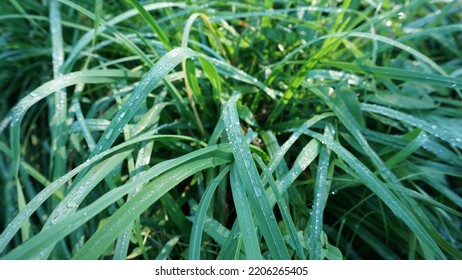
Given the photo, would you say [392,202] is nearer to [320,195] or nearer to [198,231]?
[320,195]

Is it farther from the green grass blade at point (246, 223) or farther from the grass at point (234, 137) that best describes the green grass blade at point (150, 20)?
the green grass blade at point (246, 223)

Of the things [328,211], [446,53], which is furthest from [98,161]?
[446,53]

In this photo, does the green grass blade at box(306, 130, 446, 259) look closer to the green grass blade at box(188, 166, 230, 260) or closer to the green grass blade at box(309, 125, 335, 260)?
the green grass blade at box(309, 125, 335, 260)

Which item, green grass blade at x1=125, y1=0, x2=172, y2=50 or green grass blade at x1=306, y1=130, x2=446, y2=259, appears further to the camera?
green grass blade at x1=125, y1=0, x2=172, y2=50

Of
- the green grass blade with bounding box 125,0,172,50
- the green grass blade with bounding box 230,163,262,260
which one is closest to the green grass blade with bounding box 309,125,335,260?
the green grass blade with bounding box 230,163,262,260

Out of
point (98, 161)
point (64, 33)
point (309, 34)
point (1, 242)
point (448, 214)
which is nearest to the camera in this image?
point (1, 242)

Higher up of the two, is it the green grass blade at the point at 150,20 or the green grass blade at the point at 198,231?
the green grass blade at the point at 150,20

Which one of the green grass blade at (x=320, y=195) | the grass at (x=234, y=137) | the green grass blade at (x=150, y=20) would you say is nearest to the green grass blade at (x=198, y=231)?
the grass at (x=234, y=137)

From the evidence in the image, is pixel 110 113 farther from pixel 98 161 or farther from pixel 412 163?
pixel 412 163
